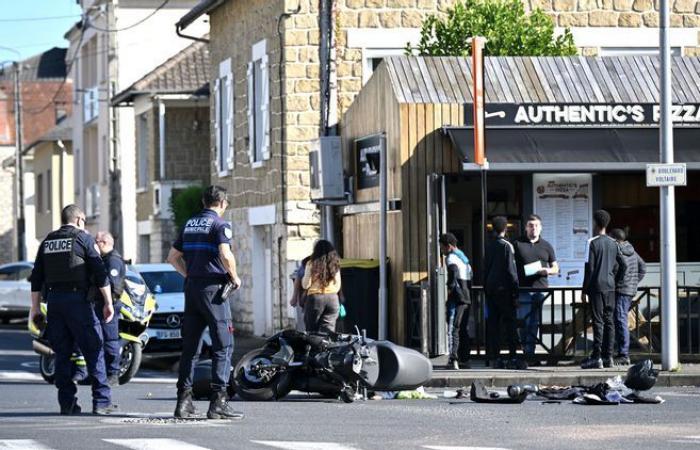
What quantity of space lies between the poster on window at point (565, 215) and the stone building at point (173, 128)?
19.1m

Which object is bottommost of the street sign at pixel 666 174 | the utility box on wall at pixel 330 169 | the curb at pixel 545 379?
the curb at pixel 545 379

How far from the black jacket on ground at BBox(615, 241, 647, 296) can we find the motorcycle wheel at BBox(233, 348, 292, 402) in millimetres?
4888

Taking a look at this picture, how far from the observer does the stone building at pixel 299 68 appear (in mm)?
28766

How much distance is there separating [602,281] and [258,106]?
12846 mm

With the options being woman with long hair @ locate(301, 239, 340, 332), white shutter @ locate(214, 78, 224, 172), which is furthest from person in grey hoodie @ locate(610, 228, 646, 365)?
white shutter @ locate(214, 78, 224, 172)

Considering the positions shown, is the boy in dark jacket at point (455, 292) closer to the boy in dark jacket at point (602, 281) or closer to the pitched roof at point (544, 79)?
the boy in dark jacket at point (602, 281)

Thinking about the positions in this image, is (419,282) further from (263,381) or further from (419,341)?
(263,381)

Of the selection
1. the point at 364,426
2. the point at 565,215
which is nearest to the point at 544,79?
the point at 565,215

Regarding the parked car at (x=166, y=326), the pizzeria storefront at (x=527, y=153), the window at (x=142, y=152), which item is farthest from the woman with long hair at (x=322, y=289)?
the window at (x=142, y=152)

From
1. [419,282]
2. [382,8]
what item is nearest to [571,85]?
[419,282]

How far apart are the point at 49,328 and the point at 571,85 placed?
9.81m

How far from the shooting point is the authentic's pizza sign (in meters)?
21.4

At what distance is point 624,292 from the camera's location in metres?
19.9

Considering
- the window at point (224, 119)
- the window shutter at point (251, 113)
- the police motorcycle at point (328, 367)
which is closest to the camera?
the police motorcycle at point (328, 367)
